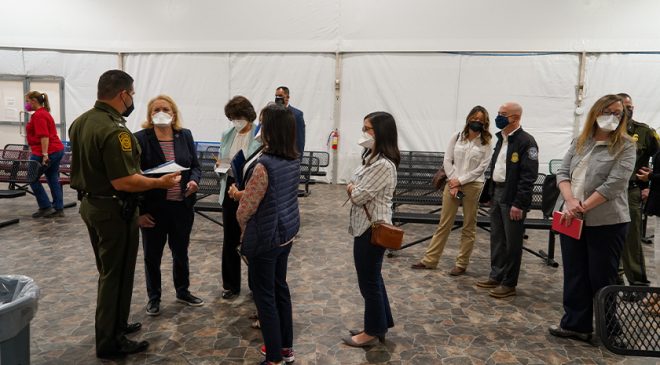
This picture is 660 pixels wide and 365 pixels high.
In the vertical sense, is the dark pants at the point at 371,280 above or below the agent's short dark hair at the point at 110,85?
below

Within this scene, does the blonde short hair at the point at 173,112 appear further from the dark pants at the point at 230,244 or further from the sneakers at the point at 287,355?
the sneakers at the point at 287,355

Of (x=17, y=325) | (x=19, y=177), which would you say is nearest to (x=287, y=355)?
(x=17, y=325)

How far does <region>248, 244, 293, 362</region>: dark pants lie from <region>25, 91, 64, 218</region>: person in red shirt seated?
16.8 feet

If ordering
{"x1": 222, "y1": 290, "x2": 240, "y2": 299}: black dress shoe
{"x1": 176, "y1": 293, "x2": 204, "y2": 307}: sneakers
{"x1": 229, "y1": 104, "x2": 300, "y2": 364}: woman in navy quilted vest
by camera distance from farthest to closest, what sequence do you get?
1. {"x1": 222, "y1": 290, "x2": 240, "y2": 299}: black dress shoe
2. {"x1": 176, "y1": 293, "x2": 204, "y2": 307}: sneakers
3. {"x1": 229, "y1": 104, "x2": 300, "y2": 364}: woman in navy quilted vest

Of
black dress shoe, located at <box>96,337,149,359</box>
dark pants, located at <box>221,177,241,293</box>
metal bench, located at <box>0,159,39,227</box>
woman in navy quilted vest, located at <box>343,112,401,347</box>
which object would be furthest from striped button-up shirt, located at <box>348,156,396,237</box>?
metal bench, located at <box>0,159,39,227</box>

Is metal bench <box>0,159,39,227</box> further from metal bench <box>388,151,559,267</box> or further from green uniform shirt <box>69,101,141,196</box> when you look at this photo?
metal bench <box>388,151,559,267</box>

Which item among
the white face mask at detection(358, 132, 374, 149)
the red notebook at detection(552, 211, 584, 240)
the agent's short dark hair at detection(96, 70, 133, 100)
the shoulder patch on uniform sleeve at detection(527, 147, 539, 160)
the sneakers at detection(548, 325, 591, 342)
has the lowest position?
the sneakers at detection(548, 325, 591, 342)

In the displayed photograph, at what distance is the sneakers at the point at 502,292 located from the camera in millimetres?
4117

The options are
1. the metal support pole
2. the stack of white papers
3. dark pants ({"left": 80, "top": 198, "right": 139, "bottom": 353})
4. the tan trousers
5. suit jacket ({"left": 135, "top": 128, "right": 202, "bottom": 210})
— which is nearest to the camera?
dark pants ({"left": 80, "top": 198, "right": 139, "bottom": 353})

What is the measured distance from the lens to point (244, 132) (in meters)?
3.75

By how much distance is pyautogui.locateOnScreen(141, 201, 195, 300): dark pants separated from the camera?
3482 millimetres

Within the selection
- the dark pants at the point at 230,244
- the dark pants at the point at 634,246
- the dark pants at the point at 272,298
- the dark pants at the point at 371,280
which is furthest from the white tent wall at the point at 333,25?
the dark pants at the point at 272,298

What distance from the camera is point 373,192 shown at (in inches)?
114

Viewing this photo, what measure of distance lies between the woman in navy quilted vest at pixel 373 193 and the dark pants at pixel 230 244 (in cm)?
112
